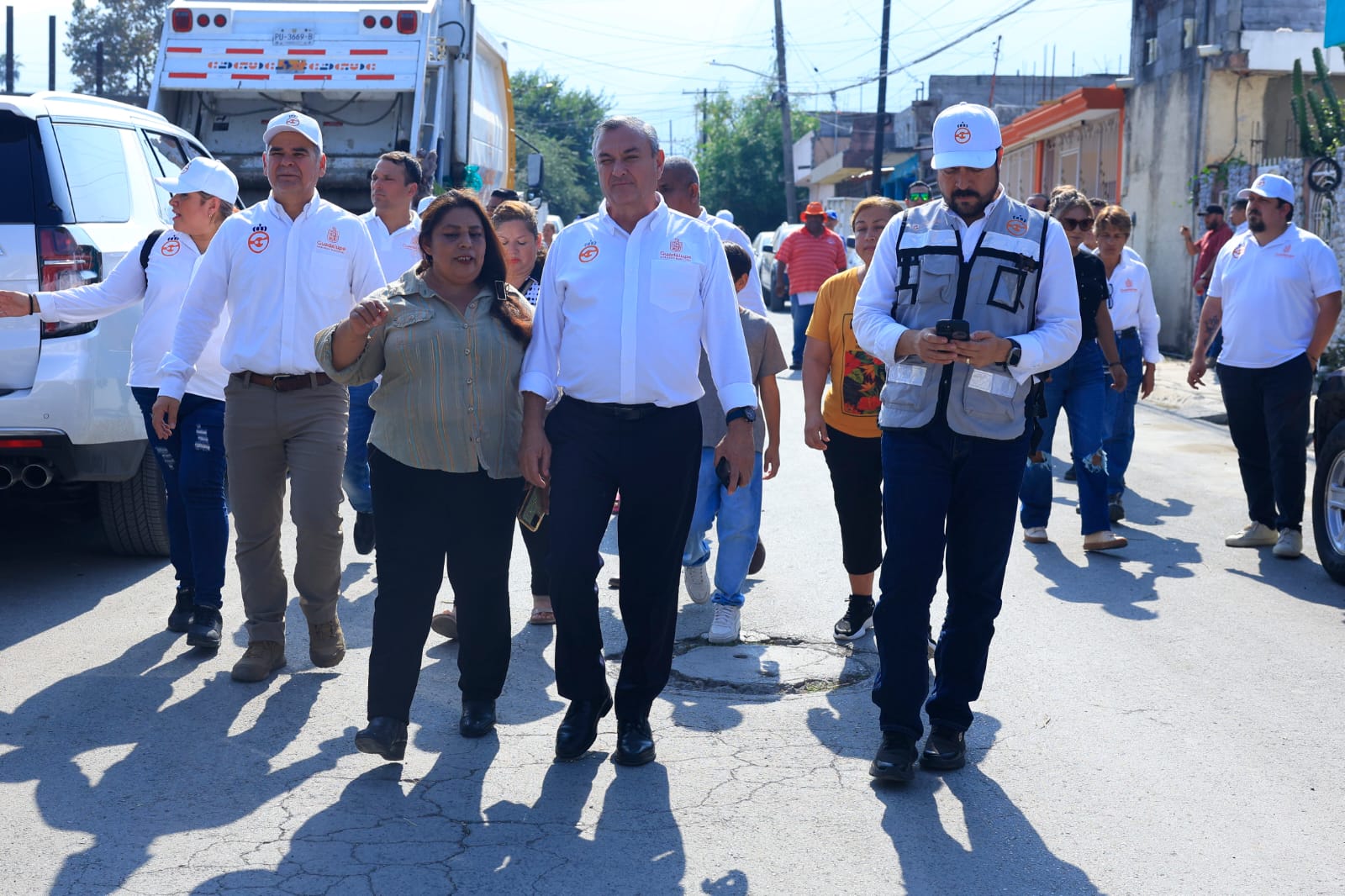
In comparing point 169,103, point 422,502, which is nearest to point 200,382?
point 422,502

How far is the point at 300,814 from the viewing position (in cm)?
440

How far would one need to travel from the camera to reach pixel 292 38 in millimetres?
12984

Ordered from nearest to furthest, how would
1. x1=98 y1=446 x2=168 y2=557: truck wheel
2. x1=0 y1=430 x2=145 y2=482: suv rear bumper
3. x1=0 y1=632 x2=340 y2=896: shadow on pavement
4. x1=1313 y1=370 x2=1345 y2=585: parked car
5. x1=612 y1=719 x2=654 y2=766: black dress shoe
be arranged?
x1=0 y1=632 x2=340 y2=896: shadow on pavement
x1=612 y1=719 x2=654 y2=766: black dress shoe
x1=0 y1=430 x2=145 y2=482: suv rear bumper
x1=98 y1=446 x2=168 y2=557: truck wheel
x1=1313 y1=370 x2=1345 y2=585: parked car

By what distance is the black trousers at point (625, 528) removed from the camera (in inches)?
189

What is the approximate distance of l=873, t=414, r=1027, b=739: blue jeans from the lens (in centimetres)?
478

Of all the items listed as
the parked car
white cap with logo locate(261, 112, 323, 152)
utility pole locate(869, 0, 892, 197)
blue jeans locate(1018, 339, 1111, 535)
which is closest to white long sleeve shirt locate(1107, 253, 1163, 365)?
blue jeans locate(1018, 339, 1111, 535)

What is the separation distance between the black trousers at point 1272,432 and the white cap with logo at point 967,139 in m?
4.38

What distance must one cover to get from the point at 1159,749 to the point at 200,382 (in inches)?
160

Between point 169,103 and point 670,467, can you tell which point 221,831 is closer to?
point 670,467

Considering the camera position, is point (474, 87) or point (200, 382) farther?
point (474, 87)

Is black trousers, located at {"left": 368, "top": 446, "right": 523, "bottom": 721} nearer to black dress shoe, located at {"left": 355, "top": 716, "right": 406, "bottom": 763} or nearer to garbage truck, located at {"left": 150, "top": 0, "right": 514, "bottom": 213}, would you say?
black dress shoe, located at {"left": 355, "top": 716, "right": 406, "bottom": 763}

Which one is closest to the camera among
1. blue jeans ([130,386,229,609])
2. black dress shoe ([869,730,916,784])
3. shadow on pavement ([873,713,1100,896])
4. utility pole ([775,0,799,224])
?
shadow on pavement ([873,713,1100,896])

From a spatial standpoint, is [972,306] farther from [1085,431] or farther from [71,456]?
[71,456]

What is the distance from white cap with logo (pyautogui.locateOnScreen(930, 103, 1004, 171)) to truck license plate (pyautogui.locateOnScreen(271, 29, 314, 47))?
31.3 feet
